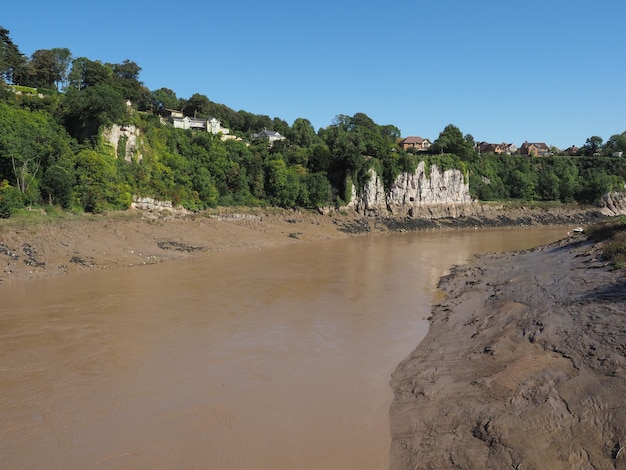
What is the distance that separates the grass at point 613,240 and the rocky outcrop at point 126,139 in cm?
3118

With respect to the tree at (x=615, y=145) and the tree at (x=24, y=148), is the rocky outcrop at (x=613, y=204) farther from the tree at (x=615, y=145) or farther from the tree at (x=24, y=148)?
the tree at (x=24, y=148)

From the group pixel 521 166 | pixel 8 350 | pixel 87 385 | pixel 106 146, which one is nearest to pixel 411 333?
pixel 87 385

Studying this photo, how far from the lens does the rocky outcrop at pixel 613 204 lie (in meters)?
65.6

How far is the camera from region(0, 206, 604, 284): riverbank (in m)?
22.2

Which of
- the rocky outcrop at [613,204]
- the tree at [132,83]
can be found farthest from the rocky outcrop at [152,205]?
the rocky outcrop at [613,204]

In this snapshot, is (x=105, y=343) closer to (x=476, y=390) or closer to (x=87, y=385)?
(x=87, y=385)

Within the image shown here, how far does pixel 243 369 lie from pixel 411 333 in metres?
5.41

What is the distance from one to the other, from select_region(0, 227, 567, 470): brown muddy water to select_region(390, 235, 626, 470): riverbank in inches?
28.5

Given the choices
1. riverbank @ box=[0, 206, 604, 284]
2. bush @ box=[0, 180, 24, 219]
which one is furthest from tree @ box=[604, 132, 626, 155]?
bush @ box=[0, 180, 24, 219]

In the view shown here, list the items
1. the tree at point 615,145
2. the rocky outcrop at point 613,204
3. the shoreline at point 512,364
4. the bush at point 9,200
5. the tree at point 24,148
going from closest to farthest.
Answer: the shoreline at point 512,364
the bush at point 9,200
the tree at point 24,148
the rocky outcrop at point 613,204
the tree at point 615,145

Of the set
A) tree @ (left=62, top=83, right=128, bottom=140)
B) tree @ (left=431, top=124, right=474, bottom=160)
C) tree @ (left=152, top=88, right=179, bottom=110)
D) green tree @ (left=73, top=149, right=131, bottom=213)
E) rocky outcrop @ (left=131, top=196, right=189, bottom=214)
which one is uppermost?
tree @ (left=152, top=88, right=179, bottom=110)

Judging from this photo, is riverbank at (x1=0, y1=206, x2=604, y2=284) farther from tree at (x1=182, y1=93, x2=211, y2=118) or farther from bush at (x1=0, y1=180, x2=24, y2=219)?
tree at (x1=182, y1=93, x2=211, y2=118)

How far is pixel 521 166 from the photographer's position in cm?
7281

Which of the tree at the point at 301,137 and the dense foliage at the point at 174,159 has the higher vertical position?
the tree at the point at 301,137
